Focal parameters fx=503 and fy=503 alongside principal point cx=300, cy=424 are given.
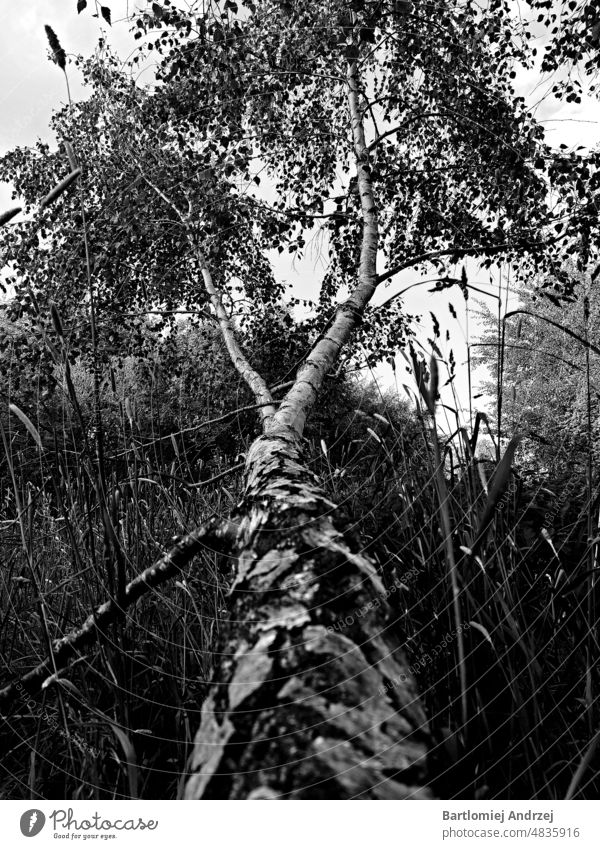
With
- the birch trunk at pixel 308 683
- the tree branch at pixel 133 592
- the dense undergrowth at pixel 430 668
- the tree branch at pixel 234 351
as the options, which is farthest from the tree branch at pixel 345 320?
the birch trunk at pixel 308 683

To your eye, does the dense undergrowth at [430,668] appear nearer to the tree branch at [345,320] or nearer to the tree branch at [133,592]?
the tree branch at [133,592]

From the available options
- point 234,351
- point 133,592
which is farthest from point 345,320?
point 133,592

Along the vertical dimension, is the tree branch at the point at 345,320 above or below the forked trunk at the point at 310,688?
above

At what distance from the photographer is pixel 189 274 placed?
6.93 m

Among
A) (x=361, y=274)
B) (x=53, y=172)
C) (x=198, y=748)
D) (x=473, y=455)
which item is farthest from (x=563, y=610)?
(x=53, y=172)

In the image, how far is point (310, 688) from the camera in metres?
0.71

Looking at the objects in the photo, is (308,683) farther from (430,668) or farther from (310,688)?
(430,668)

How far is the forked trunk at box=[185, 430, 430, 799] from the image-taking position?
643mm

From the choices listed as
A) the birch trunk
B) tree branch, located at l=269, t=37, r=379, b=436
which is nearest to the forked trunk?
the birch trunk

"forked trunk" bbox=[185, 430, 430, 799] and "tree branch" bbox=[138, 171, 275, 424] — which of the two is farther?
"tree branch" bbox=[138, 171, 275, 424]

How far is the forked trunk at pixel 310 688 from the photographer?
64 centimetres

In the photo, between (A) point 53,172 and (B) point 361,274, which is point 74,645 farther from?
(A) point 53,172

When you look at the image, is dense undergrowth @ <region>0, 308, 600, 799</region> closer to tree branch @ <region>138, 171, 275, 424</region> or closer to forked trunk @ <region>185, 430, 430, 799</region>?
forked trunk @ <region>185, 430, 430, 799</region>

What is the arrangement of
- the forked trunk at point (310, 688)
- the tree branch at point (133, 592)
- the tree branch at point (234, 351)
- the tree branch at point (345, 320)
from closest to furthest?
the forked trunk at point (310, 688) → the tree branch at point (133, 592) → the tree branch at point (345, 320) → the tree branch at point (234, 351)
